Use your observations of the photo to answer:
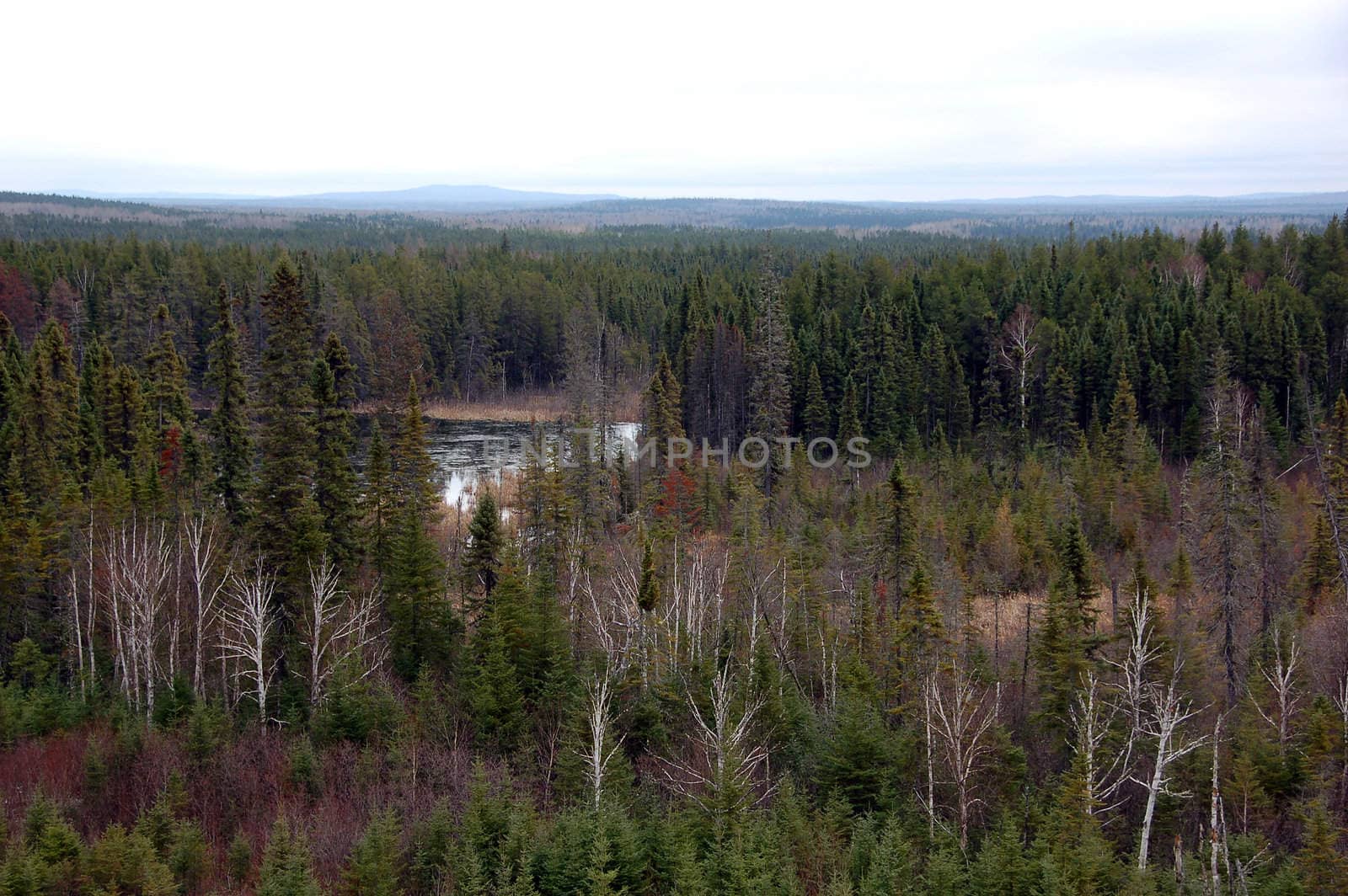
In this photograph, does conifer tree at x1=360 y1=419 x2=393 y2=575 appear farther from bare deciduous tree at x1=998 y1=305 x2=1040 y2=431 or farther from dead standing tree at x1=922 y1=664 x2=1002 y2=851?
bare deciduous tree at x1=998 y1=305 x2=1040 y2=431

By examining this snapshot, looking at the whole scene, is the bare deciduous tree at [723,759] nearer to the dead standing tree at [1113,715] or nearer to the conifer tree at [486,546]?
the dead standing tree at [1113,715]

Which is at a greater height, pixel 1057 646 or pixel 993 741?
pixel 1057 646

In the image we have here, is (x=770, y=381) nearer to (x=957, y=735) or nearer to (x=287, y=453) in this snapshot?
(x=287, y=453)

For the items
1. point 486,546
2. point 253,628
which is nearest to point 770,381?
point 486,546

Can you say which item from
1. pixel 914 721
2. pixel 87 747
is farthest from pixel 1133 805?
pixel 87 747

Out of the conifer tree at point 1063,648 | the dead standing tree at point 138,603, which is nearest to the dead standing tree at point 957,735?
the conifer tree at point 1063,648

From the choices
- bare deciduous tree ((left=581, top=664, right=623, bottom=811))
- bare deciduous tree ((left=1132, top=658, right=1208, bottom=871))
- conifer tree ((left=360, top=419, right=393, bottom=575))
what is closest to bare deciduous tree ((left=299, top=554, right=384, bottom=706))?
conifer tree ((left=360, top=419, right=393, bottom=575))

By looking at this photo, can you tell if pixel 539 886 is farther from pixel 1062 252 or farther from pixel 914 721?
pixel 1062 252
